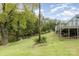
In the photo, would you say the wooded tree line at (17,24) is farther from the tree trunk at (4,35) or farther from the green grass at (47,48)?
the green grass at (47,48)

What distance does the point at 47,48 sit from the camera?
734 cm

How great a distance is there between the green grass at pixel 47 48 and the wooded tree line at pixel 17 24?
11 centimetres

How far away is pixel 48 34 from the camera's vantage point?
734cm

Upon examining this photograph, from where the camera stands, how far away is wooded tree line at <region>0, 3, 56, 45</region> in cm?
736

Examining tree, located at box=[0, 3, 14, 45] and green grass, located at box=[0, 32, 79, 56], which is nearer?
green grass, located at box=[0, 32, 79, 56]

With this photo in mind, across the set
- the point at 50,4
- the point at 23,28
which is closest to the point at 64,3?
the point at 50,4

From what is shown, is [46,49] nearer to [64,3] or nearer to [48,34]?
[48,34]

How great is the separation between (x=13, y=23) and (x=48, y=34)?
66cm

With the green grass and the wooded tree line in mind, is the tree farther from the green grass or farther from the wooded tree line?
the green grass

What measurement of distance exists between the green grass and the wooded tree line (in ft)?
0.35

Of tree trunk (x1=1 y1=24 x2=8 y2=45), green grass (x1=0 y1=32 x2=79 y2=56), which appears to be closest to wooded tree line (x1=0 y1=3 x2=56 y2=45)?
tree trunk (x1=1 y1=24 x2=8 y2=45)

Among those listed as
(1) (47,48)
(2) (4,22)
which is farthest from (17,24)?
(1) (47,48)

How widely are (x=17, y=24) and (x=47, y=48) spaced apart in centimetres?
70

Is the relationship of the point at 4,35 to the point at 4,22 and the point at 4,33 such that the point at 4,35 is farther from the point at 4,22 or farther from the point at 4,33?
the point at 4,22
